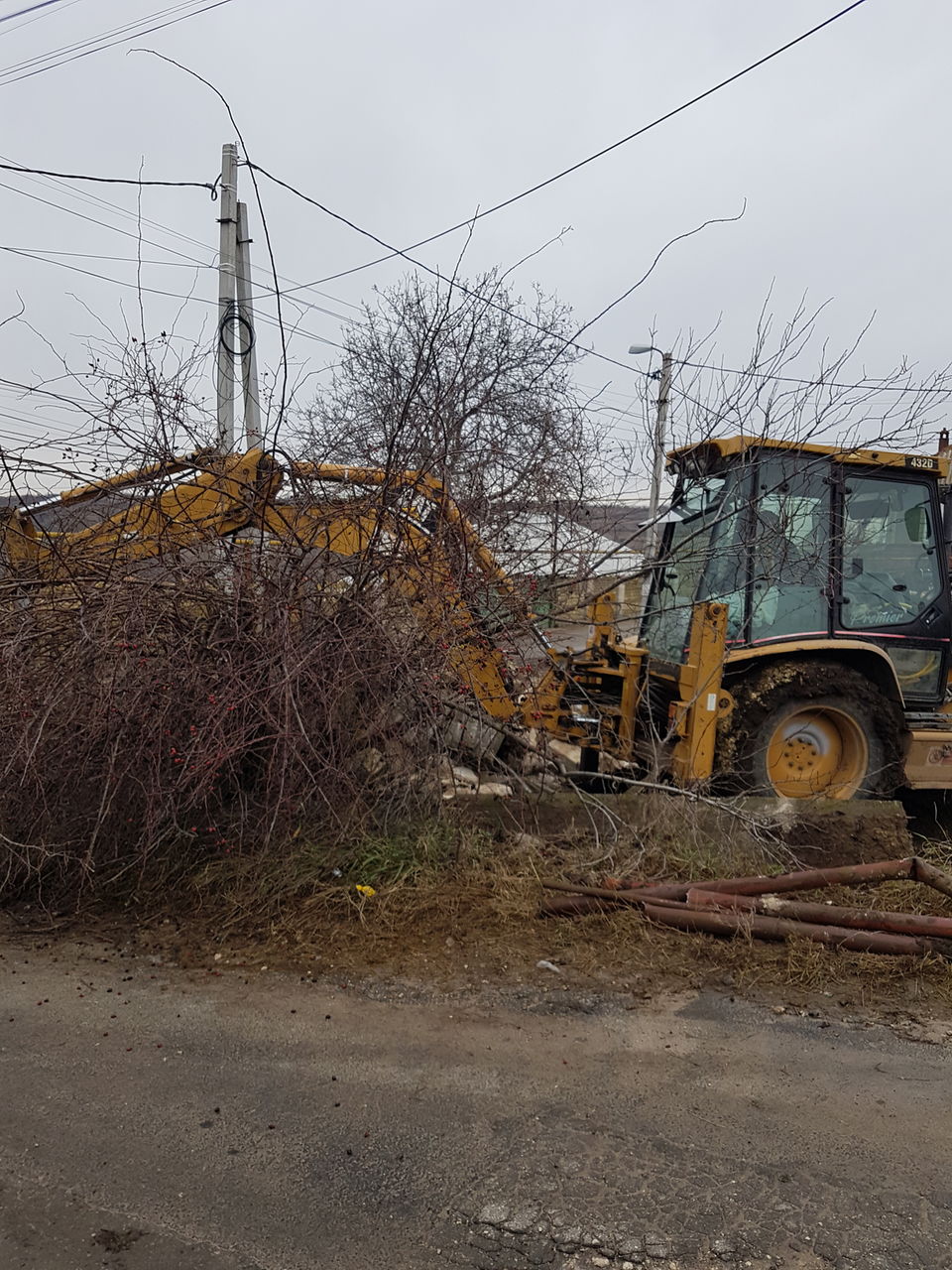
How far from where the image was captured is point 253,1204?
2.69 meters

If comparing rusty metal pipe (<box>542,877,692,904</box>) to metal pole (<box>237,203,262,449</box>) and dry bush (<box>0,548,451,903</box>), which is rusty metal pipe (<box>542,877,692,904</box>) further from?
metal pole (<box>237,203,262,449</box>)

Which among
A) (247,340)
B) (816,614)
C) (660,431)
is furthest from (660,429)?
(247,340)

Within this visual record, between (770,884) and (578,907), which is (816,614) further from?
(578,907)

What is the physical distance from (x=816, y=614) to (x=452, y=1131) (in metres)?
4.27

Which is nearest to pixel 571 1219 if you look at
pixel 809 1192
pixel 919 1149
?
pixel 809 1192

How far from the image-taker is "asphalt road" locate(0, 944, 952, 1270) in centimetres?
253

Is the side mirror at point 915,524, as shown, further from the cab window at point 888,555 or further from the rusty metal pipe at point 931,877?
the rusty metal pipe at point 931,877

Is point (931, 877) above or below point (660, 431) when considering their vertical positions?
below

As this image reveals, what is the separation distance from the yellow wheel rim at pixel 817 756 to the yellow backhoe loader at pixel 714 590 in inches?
0.6

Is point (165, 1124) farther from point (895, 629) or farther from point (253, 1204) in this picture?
point (895, 629)

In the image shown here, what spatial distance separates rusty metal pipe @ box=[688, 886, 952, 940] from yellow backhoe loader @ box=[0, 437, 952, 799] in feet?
4.19

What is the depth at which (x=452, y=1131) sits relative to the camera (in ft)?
9.93

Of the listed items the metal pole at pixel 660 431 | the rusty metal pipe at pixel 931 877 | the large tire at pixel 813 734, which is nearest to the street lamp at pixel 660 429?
the metal pole at pixel 660 431

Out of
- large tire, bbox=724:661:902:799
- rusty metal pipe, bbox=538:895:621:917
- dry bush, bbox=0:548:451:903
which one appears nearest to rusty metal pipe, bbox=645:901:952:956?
rusty metal pipe, bbox=538:895:621:917
